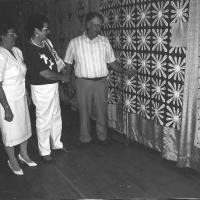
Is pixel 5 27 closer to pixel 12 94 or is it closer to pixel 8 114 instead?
pixel 12 94

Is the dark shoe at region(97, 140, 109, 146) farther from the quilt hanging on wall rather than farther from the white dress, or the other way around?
the white dress

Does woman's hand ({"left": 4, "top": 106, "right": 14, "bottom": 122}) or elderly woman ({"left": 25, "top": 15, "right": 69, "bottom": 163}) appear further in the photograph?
elderly woman ({"left": 25, "top": 15, "right": 69, "bottom": 163})

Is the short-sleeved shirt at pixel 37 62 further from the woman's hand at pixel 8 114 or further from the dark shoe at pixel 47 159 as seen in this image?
the dark shoe at pixel 47 159

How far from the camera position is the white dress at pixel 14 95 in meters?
2.50

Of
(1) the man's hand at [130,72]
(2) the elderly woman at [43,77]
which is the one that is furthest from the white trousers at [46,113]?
(1) the man's hand at [130,72]

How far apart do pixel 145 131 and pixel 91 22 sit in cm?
129

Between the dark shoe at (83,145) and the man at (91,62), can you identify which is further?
the dark shoe at (83,145)

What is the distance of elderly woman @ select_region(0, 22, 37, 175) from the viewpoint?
249 centimetres

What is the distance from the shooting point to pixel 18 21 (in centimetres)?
832

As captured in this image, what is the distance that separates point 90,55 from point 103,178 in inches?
52.0

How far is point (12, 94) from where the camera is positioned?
258 centimetres

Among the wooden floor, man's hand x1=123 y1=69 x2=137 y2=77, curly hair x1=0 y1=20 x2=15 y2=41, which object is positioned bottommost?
the wooden floor

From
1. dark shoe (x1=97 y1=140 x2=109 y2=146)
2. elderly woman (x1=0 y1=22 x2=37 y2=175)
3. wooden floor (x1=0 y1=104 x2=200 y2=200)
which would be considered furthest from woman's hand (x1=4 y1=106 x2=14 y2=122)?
dark shoe (x1=97 y1=140 x2=109 y2=146)

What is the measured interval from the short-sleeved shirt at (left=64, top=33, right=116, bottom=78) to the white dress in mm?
742
